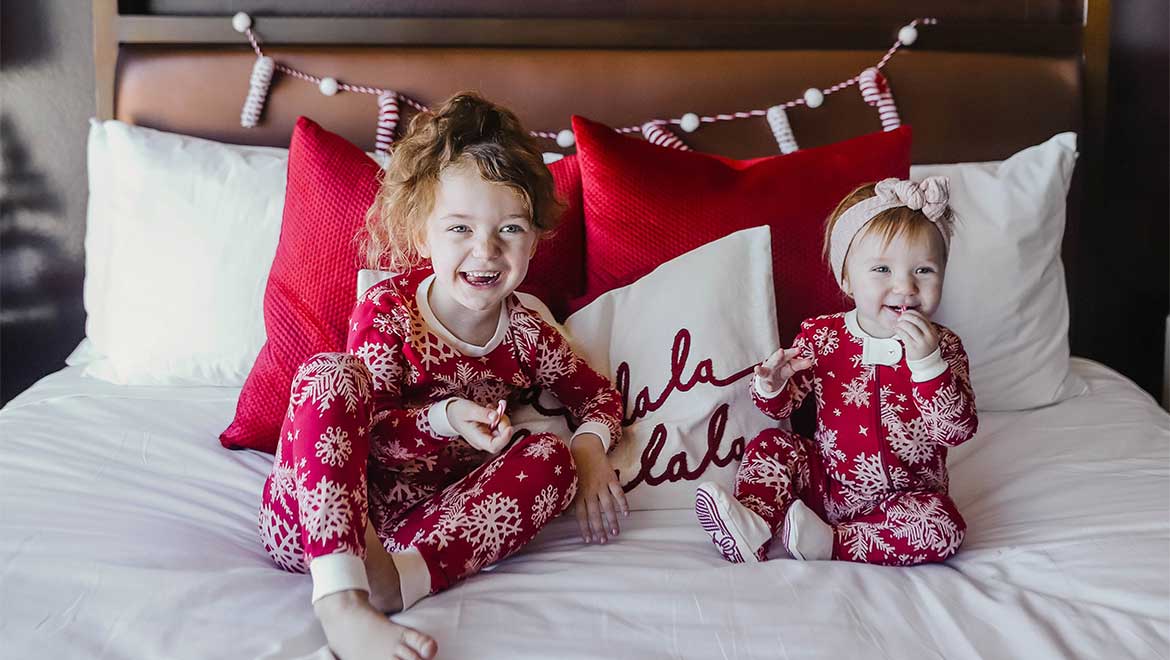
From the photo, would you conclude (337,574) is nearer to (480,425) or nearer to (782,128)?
(480,425)

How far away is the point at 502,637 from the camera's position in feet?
3.37

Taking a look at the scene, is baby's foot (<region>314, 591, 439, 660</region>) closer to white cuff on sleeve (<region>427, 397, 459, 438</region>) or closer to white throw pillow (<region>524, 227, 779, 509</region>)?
white cuff on sleeve (<region>427, 397, 459, 438</region>)

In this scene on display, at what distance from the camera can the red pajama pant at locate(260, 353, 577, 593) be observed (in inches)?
44.0

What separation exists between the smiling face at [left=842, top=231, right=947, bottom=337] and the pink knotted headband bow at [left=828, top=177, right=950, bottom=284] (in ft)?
0.08

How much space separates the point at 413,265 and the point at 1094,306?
155 centimetres

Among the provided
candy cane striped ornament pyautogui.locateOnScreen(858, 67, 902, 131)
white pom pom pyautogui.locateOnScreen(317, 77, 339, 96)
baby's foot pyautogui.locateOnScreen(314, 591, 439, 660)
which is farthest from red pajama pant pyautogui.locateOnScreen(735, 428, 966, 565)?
white pom pom pyautogui.locateOnScreen(317, 77, 339, 96)

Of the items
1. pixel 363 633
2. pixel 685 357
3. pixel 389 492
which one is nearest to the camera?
pixel 363 633

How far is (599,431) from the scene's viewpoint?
137 centimetres

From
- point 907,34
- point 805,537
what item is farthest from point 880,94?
point 805,537

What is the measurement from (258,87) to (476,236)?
2.84 feet

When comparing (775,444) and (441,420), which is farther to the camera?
(775,444)

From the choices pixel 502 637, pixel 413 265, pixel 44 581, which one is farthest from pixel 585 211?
pixel 44 581

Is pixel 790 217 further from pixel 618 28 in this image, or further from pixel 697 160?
A: pixel 618 28

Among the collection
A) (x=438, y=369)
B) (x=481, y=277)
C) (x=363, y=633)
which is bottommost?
(x=363, y=633)
